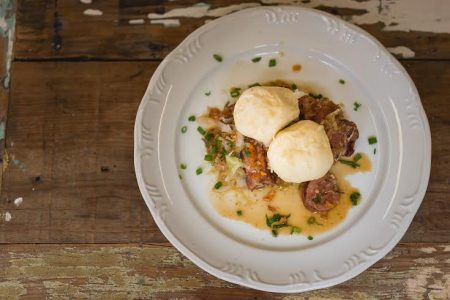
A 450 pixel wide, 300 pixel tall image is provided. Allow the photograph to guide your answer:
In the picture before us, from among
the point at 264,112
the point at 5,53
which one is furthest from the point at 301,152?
the point at 5,53

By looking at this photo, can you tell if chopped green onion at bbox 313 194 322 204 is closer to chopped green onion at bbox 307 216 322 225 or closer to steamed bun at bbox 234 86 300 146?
chopped green onion at bbox 307 216 322 225

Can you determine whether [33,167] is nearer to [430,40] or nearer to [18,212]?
[18,212]

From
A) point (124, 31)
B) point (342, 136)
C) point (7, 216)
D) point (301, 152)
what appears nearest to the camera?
point (301, 152)

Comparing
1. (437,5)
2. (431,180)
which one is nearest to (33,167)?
(431,180)

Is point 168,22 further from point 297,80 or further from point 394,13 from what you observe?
point 394,13

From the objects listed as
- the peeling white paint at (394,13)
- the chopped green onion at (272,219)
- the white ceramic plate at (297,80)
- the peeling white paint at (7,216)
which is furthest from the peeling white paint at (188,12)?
the peeling white paint at (7,216)

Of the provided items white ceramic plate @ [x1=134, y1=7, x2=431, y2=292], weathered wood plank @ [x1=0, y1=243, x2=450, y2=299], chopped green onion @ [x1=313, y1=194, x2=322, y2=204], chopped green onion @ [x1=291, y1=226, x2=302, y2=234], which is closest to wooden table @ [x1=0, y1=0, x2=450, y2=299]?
weathered wood plank @ [x1=0, y1=243, x2=450, y2=299]

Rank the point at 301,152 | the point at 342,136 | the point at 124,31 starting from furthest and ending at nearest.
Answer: the point at 124,31 < the point at 342,136 < the point at 301,152
